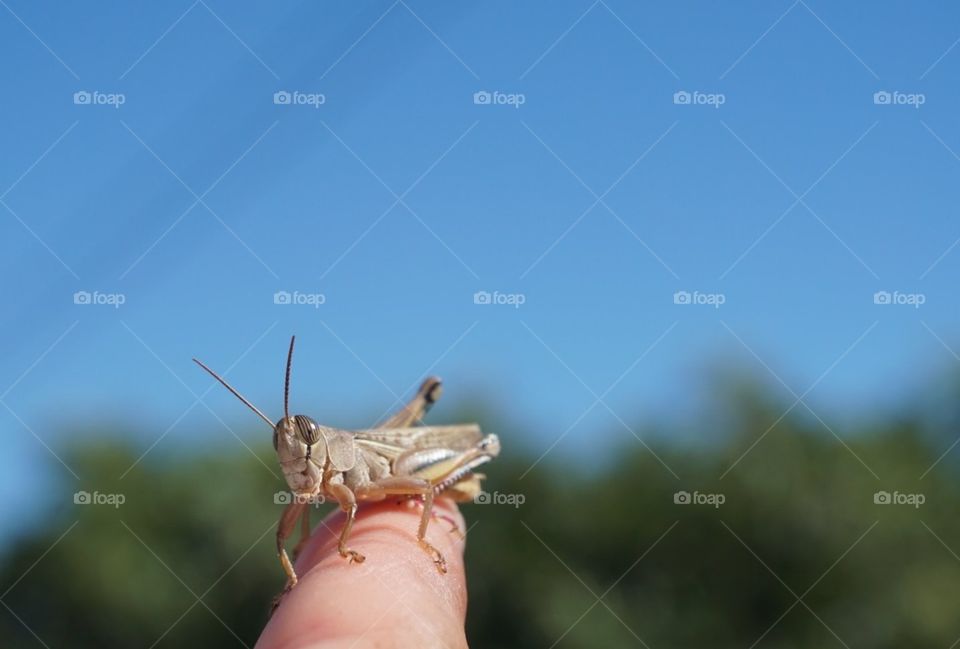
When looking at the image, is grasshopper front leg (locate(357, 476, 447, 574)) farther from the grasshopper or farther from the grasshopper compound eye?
the grasshopper compound eye

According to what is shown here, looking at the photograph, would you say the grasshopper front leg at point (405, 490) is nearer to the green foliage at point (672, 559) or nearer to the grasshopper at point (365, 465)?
the grasshopper at point (365, 465)

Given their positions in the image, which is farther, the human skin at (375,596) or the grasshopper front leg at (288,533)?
the grasshopper front leg at (288,533)

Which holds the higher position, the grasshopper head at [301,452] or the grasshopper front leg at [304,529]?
the grasshopper head at [301,452]

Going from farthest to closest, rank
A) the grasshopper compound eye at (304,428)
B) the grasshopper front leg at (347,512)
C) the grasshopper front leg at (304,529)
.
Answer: the grasshopper front leg at (304,529), the grasshopper compound eye at (304,428), the grasshopper front leg at (347,512)

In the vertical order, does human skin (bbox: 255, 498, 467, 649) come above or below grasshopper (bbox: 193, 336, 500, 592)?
below

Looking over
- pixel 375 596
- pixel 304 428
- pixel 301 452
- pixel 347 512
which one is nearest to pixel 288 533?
pixel 347 512

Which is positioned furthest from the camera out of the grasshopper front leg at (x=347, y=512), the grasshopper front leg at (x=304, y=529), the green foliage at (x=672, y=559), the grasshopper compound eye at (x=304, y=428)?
the green foliage at (x=672, y=559)

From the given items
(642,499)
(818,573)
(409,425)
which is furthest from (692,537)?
(409,425)

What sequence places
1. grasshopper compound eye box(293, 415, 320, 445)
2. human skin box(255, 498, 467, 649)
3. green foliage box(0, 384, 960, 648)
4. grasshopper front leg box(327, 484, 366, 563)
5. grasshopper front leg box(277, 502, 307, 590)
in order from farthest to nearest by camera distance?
green foliage box(0, 384, 960, 648) < grasshopper compound eye box(293, 415, 320, 445) < grasshopper front leg box(277, 502, 307, 590) < grasshopper front leg box(327, 484, 366, 563) < human skin box(255, 498, 467, 649)

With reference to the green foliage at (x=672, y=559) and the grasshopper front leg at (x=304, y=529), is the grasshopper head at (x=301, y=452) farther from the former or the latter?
the green foliage at (x=672, y=559)

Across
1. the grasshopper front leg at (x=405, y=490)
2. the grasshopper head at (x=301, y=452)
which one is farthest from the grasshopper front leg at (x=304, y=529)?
the grasshopper head at (x=301, y=452)

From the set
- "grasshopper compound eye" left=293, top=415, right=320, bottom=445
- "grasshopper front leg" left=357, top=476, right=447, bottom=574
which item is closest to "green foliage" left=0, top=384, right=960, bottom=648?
"grasshopper front leg" left=357, top=476, right=447, bottom=574
